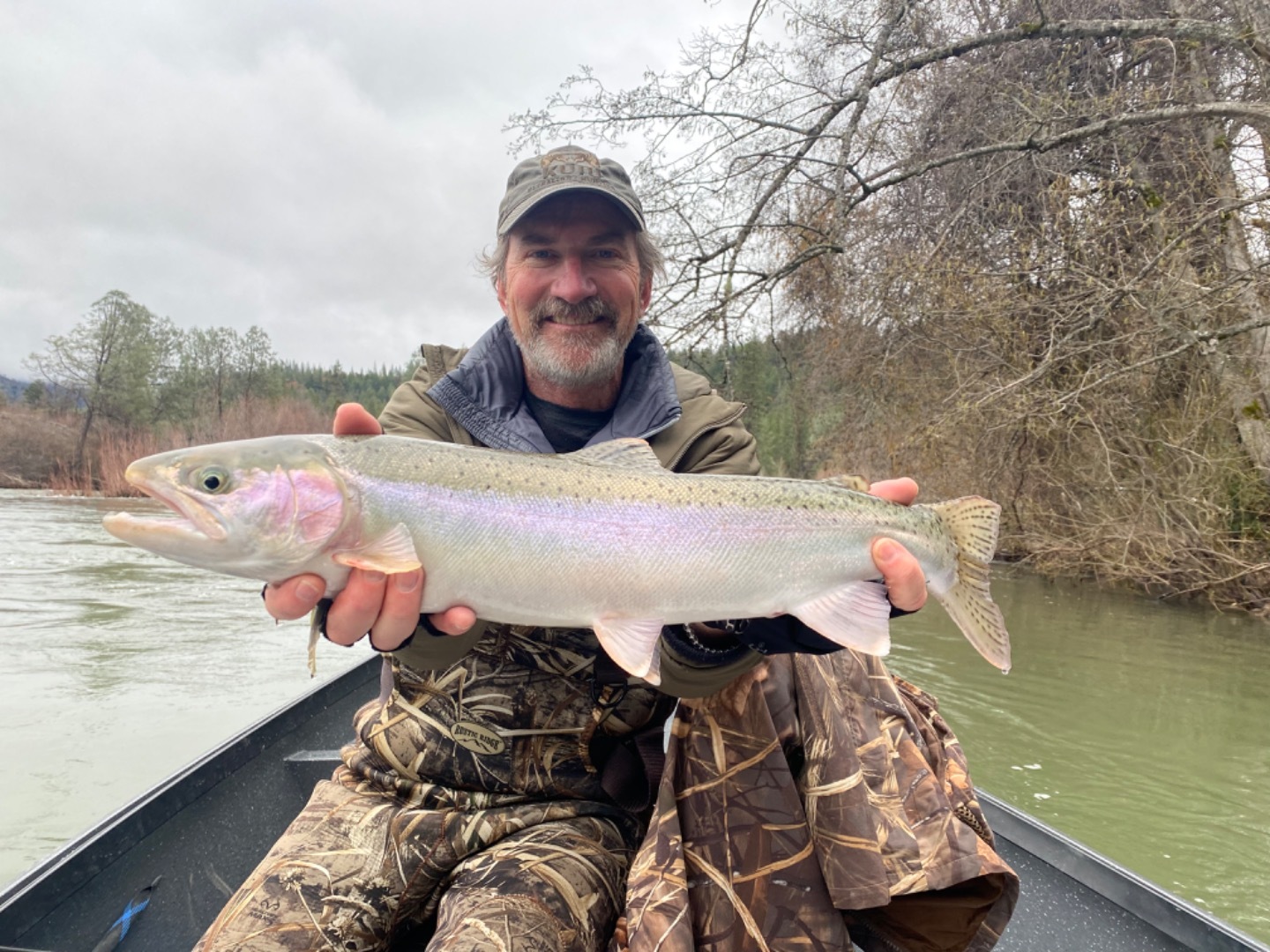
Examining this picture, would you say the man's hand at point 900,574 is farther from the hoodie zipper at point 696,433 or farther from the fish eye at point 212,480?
the fish eye at point 212,480

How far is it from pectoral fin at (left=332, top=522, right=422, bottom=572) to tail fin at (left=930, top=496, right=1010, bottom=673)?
185 centimetres

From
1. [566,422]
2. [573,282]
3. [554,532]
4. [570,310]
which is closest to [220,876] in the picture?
[554,532]

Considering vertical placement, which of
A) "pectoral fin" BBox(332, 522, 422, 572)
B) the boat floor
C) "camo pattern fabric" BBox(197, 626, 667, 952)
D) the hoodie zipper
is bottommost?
the boat floor

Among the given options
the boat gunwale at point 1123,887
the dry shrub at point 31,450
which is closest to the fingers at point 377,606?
the boat gunwale at point 1123,887

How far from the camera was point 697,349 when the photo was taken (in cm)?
1296

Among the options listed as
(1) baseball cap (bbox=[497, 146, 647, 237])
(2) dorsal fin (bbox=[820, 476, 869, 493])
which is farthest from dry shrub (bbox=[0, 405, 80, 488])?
(2) dorsal fin (bbox=[820, 476, 869, 493])

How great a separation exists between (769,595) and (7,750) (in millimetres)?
7705

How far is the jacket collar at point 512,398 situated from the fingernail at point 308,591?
0.96 metres

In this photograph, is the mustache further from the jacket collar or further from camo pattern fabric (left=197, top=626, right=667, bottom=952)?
camo pattern fabric (left=197, top=626, right=667, bottom=952)

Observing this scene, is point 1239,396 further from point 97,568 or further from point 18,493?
point 18,493

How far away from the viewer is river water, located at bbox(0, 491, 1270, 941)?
18.1ft

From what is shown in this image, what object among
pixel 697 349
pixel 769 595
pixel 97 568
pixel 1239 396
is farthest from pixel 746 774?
pixel 97 568

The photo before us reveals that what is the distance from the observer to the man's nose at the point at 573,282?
3131mm

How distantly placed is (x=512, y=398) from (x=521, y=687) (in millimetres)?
1169
